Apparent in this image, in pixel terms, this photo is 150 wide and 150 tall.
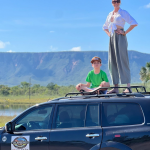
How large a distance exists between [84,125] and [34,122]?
98 centimetres

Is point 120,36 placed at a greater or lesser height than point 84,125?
greater

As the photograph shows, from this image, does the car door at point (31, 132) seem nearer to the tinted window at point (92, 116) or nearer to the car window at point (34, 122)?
the car window at point (34, 122)

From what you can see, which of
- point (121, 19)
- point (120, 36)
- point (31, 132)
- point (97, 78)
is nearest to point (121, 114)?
point (31, 132)

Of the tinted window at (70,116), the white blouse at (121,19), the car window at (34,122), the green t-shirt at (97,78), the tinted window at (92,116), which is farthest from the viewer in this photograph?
the white blouse at (121,19)

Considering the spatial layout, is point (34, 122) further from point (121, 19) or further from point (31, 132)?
point (121, 19)

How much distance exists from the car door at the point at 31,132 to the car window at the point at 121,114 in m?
0.96

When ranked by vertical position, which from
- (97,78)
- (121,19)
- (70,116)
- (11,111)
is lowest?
(11,111)

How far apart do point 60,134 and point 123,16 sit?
4.32 meters

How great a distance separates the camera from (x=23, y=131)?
5.48 m

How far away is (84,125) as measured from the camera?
515cm

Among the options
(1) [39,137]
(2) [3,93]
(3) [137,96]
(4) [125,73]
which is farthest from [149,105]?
(2) [3,93]

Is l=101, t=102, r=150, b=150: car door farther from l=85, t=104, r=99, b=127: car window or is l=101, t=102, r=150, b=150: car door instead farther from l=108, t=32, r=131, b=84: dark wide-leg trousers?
l=108, t=32, r=131, b=84: dark wide-leg trousers

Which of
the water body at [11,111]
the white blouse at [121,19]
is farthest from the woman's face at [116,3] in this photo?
the water body at [11,111]

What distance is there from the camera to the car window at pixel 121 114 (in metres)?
4.91
